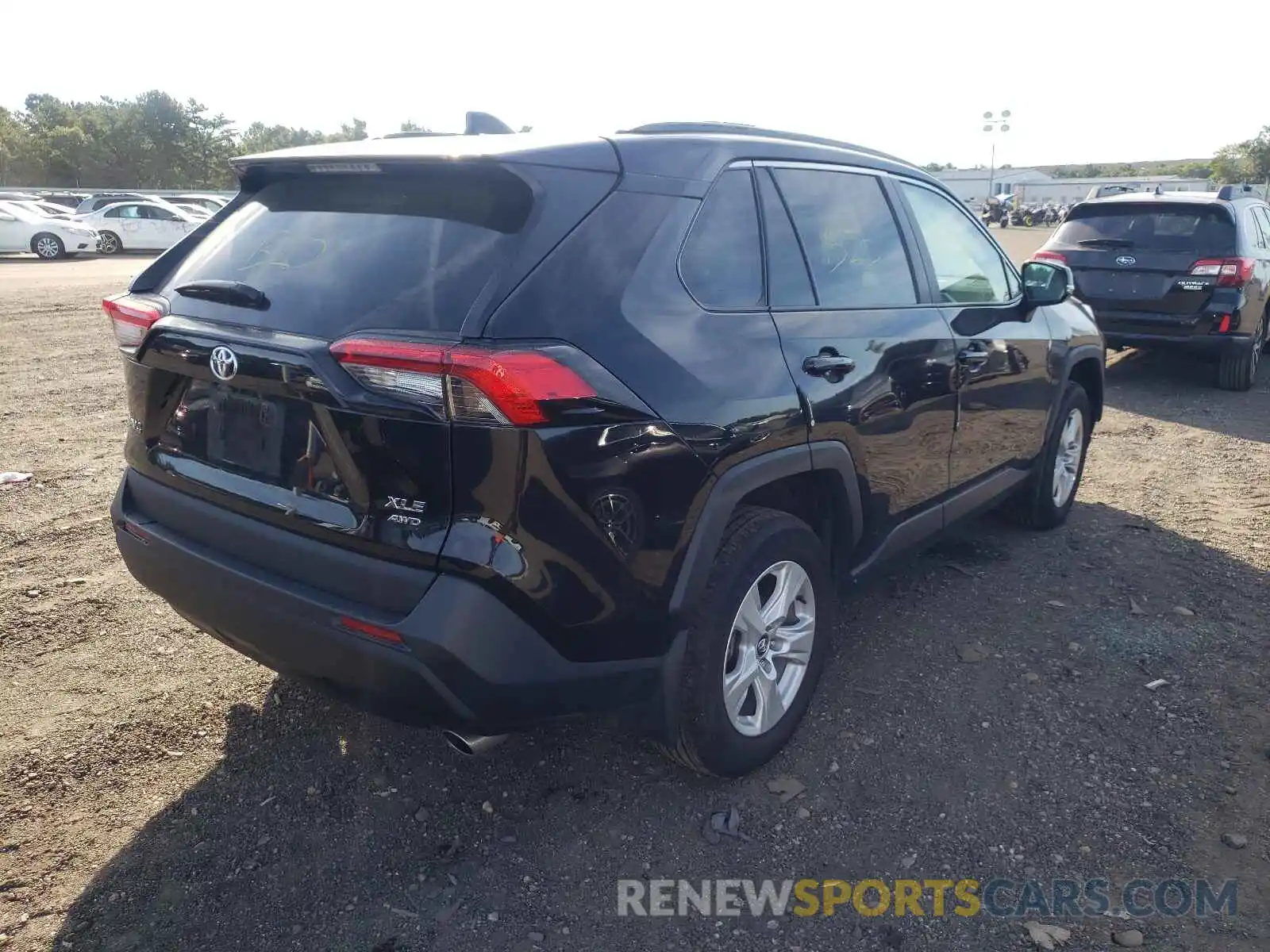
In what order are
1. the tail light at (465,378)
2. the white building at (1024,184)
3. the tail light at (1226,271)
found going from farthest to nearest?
the white building at (1024,184) → the tail light at (1226,271) → the tail light at (465,378)

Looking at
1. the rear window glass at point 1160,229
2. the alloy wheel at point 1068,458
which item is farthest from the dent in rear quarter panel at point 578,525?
the rear window glass at point 1160,229

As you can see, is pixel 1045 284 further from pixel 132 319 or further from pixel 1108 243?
pixel 1108 243

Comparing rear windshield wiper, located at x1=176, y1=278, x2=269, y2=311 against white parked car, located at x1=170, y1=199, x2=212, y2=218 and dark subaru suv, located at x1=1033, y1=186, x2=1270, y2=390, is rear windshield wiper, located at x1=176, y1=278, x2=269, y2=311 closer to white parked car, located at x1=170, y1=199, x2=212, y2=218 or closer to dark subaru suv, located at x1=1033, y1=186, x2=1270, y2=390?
dark subaru suv, located at x1=1033, y1=186, x2=1270, y2=390

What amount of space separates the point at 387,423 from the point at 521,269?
0.47 meters

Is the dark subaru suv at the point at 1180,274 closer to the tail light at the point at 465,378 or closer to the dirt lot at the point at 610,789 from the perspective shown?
the dirt lot at the point at 610,789

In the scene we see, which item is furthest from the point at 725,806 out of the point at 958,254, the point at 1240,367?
the point at 1240,367

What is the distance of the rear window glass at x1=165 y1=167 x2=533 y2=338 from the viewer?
7.20 feet

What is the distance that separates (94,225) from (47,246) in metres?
2.13

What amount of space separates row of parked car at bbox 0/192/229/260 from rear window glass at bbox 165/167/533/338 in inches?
825

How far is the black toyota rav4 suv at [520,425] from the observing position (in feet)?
7.00

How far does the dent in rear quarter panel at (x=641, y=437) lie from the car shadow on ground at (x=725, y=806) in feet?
1.67

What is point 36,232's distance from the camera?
2153 centimetres

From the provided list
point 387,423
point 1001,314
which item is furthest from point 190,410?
point 1001,314

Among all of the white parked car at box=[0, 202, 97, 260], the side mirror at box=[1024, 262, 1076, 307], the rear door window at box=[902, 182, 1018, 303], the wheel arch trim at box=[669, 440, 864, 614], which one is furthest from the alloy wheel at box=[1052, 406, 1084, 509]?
the white parked car at box=[0, 202, 97, 260]
